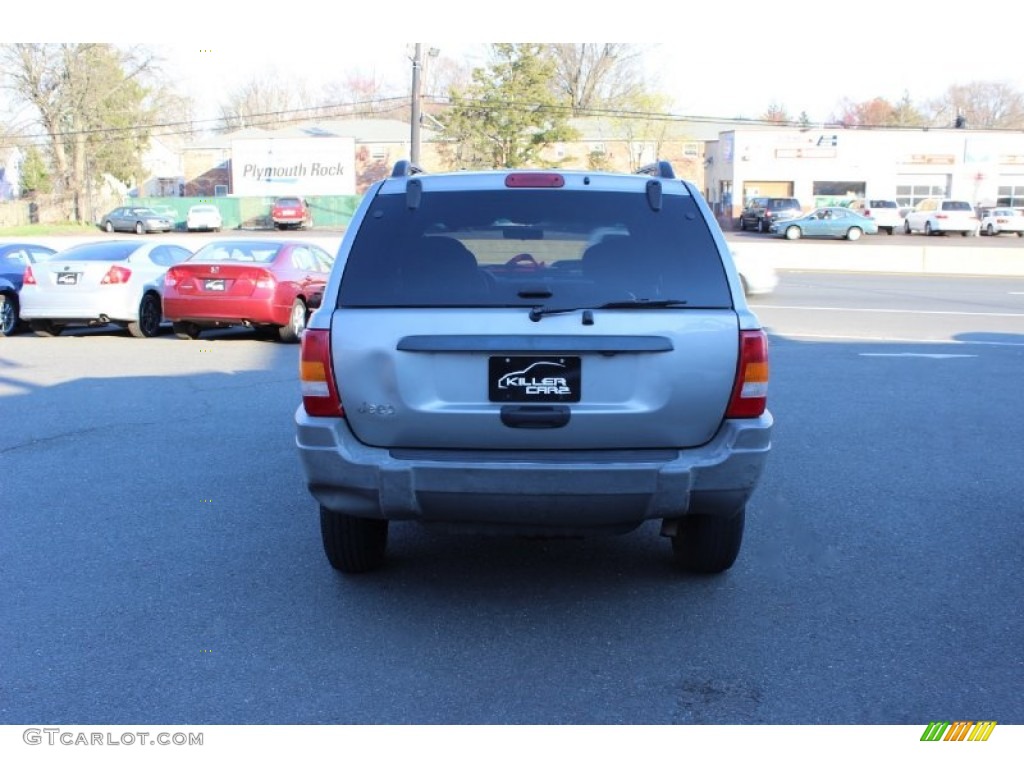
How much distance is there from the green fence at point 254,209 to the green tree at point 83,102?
831 cm

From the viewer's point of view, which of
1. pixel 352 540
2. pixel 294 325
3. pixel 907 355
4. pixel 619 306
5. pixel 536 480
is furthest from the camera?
pixel 294 325

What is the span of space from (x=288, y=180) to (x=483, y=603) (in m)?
64.6

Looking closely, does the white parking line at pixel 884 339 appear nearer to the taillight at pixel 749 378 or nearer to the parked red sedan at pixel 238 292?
the parked red sedan at pixel 238 292

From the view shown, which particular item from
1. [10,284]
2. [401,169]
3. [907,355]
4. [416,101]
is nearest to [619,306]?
[401,169]

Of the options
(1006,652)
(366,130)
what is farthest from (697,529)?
(366,130)

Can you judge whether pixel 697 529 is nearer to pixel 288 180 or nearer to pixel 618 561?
pixel 618 561

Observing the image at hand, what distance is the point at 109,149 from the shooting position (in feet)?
227

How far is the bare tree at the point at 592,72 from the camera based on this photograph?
65875 millimetres

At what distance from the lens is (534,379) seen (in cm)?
415

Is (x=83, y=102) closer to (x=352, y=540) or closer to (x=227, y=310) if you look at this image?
(x=227, y=310)

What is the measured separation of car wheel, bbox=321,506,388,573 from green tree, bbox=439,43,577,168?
54459 millimetres

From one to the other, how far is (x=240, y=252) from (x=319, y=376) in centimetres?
1063
